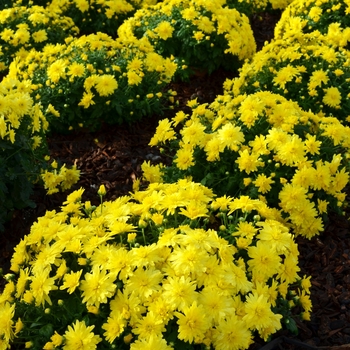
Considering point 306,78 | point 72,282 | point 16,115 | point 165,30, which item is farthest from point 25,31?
point 72,282

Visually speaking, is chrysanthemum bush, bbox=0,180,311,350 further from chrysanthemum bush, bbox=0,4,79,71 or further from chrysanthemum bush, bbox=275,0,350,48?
chrysanthemum bush, bbox=275,0,350,48

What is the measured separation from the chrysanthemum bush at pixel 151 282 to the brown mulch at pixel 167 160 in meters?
0.43

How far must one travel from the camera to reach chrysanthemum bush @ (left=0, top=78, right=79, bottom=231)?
11.5 feet

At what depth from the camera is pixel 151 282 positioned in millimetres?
2463

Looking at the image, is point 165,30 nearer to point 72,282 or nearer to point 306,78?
point 306,78

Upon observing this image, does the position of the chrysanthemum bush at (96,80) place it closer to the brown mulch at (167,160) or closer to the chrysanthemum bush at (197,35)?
the brown mulch at (167,160)

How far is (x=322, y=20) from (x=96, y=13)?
9.95ft

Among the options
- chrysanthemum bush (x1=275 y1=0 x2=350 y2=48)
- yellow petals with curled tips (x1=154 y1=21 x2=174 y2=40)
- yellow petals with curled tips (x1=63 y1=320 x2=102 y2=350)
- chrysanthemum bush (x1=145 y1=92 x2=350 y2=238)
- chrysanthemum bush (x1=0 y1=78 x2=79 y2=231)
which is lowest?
yellow petals with curled tips (x1=63 y1=320 x2=102 y2=350)

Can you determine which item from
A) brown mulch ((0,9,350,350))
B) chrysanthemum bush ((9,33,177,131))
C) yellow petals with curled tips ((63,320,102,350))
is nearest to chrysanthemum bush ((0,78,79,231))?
brown mulch ((0,9,350,350))

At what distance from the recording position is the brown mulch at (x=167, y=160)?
3.18 m

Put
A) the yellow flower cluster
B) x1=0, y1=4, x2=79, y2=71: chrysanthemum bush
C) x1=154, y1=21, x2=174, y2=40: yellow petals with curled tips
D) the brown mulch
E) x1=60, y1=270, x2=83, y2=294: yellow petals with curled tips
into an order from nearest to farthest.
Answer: x1=60, y1=270, x2=83, y2=294: yellow petals with curled tips
the brown mulch
the yellow flower cluster
x1=154, y1=21, x2=174, y2=40: yellow petals with curled tips
x1=0, y1=4, x2=79, y2=71: chrysanthemum bush

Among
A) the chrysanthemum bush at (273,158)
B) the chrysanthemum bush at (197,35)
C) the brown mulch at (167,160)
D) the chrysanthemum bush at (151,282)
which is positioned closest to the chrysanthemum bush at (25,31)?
the chrysanthemum bush at (197,35)

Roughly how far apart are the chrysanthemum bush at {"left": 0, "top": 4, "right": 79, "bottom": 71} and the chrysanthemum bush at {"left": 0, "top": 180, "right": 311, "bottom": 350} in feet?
11.8

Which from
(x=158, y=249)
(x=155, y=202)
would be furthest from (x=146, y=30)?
(x=158, y=249)
